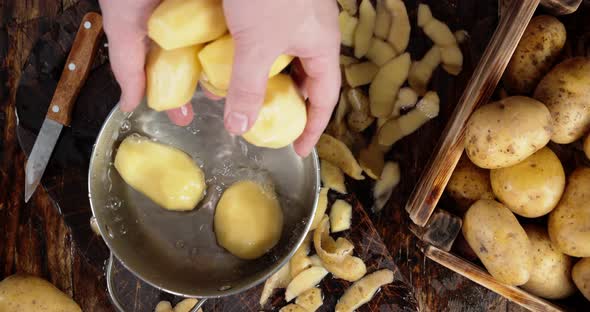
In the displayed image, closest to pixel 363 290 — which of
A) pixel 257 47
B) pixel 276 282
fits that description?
pixel 276 282

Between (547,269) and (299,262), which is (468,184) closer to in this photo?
(547,269)

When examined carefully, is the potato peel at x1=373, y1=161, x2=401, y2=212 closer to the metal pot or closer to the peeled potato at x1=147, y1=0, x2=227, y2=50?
the metal pot

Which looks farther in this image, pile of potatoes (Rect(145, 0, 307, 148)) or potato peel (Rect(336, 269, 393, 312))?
potato peel (Rect(336, 269, 393, 312))

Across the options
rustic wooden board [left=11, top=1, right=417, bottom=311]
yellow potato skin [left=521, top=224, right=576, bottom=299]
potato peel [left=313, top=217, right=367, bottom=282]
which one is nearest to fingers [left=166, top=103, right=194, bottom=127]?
rustic wooden board [left=11, top=1, right=417, bottom=311]

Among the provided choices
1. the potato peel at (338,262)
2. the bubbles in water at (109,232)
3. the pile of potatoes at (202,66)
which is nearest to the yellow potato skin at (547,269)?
the potato peel at (338,262)

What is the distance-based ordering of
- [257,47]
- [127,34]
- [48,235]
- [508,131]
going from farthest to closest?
1. [48,235]
2. [508,131]
3. [127,34]
4. [257,47]

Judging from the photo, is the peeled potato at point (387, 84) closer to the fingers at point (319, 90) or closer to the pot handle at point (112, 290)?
the fingers at point (319, 90)

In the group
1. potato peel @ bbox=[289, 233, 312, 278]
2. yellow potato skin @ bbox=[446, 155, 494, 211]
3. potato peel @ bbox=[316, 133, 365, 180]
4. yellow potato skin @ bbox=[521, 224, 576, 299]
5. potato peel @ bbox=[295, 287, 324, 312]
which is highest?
yellow potato skin @ bbox=[446, 155, 494, 211]
